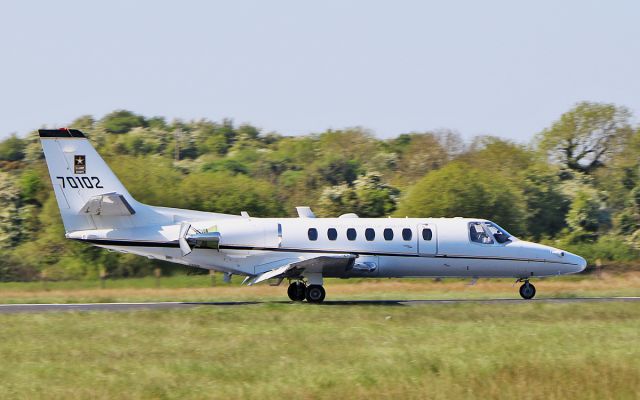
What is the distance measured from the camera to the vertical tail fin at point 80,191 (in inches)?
1152

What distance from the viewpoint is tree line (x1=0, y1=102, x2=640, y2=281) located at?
52.4 meters

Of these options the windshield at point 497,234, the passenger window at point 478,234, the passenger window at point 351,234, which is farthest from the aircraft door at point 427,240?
the passenger window at point 351,234

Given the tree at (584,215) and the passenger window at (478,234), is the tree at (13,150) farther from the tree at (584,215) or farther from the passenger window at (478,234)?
the passenger window at (478,234)

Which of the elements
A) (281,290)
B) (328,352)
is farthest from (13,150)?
(328,352)

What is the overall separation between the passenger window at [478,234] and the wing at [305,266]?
12.1 feet

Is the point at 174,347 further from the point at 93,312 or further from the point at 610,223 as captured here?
the point at 610,223

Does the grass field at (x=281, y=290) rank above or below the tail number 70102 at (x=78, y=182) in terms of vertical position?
below

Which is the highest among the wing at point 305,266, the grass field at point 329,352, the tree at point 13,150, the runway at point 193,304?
the tree at point 13,150

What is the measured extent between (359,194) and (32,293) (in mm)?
26796

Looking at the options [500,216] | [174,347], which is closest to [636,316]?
[174,347]

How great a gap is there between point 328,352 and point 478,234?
12.0m

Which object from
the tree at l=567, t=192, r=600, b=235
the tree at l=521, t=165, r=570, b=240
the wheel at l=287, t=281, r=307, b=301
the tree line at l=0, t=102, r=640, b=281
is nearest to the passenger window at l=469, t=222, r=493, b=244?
the wheel at l=287, t=281, r=307, b=301

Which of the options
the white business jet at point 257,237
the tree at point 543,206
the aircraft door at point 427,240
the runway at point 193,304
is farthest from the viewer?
the tree at point 543,206

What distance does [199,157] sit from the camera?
4456 inches
